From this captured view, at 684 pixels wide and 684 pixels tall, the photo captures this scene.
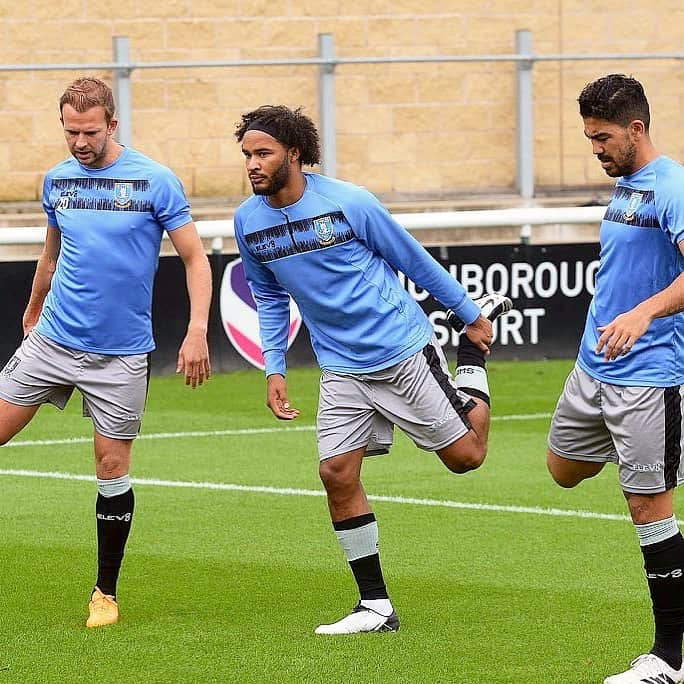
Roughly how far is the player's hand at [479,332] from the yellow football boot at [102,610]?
1767mm

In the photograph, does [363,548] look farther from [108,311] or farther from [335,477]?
[108,311]

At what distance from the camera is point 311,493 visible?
974 cm

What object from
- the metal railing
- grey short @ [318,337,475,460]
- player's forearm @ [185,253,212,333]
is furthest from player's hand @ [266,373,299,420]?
the metal railing

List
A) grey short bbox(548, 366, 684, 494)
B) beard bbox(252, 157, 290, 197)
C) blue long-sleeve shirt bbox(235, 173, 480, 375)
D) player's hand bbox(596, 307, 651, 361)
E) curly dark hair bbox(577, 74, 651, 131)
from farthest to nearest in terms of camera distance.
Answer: blue long-sleeve shirt bbox(235, 173, 480, 375) → beard bbox(252, 157, 290, 197) → grey short bbox(548, 366, 684, 494) → curly dark hair bbox(577, 74, 651, 131) → player's hand bbox(596, 307, 651, 361)

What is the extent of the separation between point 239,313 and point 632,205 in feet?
29.2

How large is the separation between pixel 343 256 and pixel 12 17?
1169 cm

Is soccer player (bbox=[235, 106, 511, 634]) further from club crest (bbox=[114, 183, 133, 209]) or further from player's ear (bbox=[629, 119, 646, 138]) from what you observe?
player's ear (bbox=[629, 119, 646, 138])

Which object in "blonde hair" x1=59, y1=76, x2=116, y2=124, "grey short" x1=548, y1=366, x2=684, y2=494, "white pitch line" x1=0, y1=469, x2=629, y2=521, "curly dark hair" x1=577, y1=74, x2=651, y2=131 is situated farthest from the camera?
"white pitch line" x1=0, y1=469, x2=629, y2=521

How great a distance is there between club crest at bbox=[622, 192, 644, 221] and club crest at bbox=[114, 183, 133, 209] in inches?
79.8

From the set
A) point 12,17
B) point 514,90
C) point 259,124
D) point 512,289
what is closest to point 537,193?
point 514,90

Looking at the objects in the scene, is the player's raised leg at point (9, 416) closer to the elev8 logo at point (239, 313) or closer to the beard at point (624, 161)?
the beard at point (624, 161)

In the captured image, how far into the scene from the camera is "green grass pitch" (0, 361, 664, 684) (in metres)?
6.18

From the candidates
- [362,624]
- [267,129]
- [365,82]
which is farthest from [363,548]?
[365,82]

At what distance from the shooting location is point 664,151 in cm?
1892
